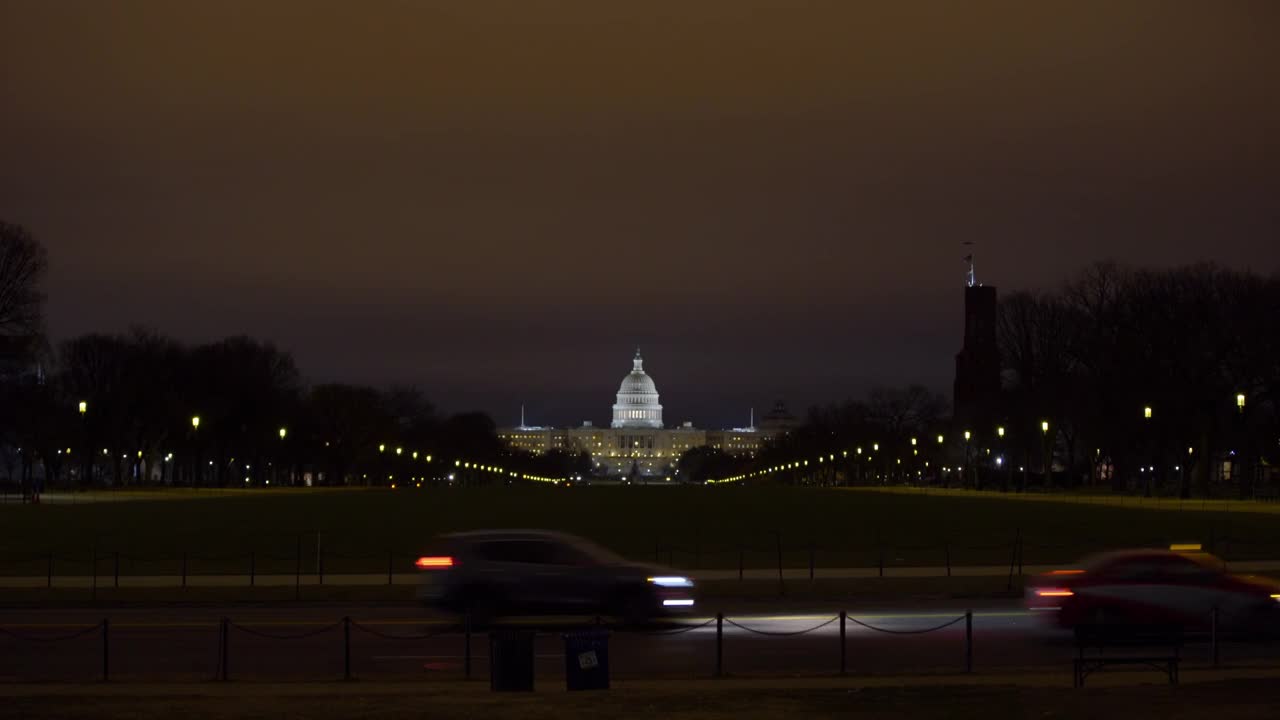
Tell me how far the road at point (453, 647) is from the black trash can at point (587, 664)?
174 cm

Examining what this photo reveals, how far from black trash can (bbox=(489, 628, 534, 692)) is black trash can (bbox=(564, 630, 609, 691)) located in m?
0.53

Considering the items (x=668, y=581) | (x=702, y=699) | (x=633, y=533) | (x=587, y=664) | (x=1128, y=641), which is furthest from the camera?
(x=633, y=533)

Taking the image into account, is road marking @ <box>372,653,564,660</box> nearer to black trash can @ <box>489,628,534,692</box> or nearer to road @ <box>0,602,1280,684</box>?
road @ <box>0,602,1280,684</box>

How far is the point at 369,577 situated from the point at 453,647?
1461cm

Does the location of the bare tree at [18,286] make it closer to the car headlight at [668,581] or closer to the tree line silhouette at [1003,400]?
the tree line silhouette at [1003,400]

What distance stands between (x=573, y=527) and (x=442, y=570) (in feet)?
117

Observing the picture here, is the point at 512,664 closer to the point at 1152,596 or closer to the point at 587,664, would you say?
the point at 587,664

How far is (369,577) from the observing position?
1558 inches

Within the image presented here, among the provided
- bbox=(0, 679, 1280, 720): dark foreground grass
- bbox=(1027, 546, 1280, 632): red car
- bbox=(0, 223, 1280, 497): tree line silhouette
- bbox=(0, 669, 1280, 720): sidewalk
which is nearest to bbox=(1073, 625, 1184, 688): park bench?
bbox=(1027, 546, 1280, 632): red car

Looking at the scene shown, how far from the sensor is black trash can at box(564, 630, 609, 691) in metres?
19.7

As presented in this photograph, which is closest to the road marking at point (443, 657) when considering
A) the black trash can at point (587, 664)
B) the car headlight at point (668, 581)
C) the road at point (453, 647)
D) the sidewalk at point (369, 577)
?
the road at point (453, 647)

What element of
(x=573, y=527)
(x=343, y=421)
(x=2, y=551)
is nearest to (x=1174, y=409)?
(x=573, y=527)

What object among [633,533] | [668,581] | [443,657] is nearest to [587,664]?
[443,657]

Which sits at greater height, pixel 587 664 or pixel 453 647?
pixel 587 664
